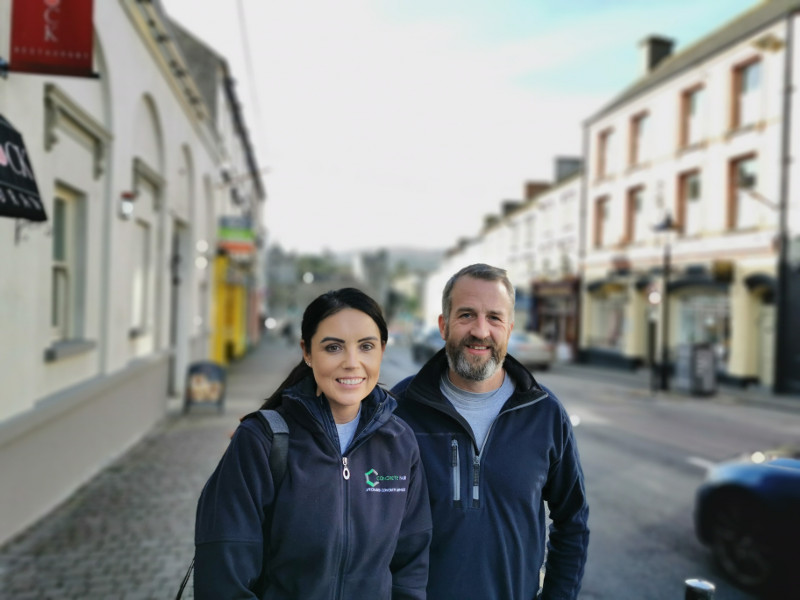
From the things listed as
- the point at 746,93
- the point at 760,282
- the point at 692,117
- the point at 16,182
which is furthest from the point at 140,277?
the point at 692,117

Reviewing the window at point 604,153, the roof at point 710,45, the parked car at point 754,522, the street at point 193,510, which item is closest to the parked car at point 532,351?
the window at point 604,153

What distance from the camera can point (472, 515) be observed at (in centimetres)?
231

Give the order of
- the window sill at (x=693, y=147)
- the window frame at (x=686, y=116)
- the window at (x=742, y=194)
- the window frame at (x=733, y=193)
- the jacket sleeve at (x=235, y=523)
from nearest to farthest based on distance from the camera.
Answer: the jacket sleeve at (x=235, y=523), the window at (x=742, y=194), the window frame at (x=733, y=193), the window sill at (x=693, y=147), the window frame at (x=686, y=116)

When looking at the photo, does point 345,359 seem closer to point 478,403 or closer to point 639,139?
point 478,403

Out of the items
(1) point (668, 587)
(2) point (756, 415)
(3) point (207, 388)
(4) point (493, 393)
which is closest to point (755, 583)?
(1) point (668, 587)

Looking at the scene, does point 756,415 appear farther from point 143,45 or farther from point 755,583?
point 143,45

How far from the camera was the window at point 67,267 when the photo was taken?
7203 millimetres

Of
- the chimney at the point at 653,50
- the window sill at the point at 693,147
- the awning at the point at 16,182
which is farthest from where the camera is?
the chimney at the point at 653,50

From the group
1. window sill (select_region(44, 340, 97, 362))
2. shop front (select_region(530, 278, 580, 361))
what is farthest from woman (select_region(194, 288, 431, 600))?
shop front (select_region(530, 278, 580, 361))

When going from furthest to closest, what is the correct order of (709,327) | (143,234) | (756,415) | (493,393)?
(709,327)
(756,415)
(143,234)
(493,393)

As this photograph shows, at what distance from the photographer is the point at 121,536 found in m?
5.59

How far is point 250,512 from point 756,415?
14.8 m

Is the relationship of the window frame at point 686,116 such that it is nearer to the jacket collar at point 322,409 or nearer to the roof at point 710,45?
the roof at point 710,45

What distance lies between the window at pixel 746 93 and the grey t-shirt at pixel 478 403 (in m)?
20.1
